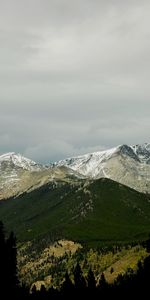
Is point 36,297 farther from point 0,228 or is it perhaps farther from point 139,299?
point 0,228

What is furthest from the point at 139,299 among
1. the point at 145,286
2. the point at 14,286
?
the point at 14,286

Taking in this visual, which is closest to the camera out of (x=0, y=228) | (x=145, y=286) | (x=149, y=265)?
(x=0, y=228)

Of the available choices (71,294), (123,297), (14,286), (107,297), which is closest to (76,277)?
(71,294)

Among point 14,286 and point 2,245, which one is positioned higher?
point 2,245

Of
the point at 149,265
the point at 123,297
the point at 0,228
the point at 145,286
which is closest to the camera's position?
the point at 0,228

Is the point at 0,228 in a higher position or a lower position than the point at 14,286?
higher

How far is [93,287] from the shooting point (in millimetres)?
102375

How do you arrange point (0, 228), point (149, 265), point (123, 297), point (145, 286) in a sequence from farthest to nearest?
point (123, 297) → point (145, 286) → point (149, 265) → point (0, 228)

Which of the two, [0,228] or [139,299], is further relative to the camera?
[139,299]

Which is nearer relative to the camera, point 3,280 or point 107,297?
point 3,280

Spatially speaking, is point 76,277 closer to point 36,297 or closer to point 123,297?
point 36,297

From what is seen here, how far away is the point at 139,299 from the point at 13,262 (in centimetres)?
6010

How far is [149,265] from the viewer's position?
3875 inches

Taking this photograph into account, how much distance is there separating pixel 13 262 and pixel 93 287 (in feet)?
156
